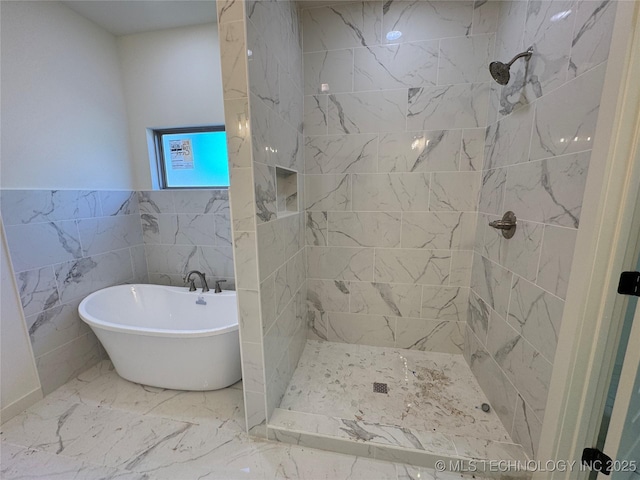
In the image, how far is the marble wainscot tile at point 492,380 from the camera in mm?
1346

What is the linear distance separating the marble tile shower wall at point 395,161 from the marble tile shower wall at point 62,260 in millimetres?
1723

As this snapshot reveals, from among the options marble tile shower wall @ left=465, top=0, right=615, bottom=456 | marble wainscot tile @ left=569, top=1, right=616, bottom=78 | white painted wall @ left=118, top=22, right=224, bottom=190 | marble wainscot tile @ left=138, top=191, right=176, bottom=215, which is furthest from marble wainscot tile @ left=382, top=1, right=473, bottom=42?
marble wainscot tile @ left=138, top=191, right=176, bottom=215

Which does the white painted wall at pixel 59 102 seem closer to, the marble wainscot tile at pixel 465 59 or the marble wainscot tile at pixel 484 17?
the marble wainscot tile at pixel 465 59

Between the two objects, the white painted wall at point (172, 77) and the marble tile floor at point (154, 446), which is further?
the white painted wall at point (172, 77)

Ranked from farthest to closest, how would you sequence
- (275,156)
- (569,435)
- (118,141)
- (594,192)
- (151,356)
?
1. (118,141)
2. (151,356)
3. (275,156)
4. (569,435)
5. (594,192)

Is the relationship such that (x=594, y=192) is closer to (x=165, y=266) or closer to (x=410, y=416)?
(x=410, y=416)

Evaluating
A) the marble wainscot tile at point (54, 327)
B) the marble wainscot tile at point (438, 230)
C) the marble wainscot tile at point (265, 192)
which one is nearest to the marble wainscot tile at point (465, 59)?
the marble wainscot tile at point (438, 230)

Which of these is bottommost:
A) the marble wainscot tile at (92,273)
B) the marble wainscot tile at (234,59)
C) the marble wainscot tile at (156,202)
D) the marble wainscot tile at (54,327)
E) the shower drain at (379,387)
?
the shower drain at (379,387)

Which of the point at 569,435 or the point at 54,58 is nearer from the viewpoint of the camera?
the point at 569,435

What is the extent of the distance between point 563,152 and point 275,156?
1310mm

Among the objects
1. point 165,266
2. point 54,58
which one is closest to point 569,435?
point 165,266

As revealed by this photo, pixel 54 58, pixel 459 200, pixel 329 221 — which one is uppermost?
pixel 54 58

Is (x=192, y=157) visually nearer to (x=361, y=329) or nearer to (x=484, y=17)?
(x=361, y=329)

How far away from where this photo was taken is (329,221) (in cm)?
201
